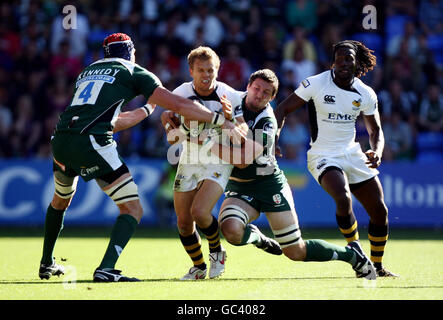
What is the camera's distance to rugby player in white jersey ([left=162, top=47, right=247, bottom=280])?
7268 millimetres

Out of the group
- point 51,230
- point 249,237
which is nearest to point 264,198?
point 249,237

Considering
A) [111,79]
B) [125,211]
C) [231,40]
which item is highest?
[231,40]

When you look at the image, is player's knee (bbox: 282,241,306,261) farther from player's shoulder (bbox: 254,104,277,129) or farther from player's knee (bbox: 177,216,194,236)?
player's shoulder (bbox: 254,104,277,129)

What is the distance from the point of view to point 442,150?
16094 mm

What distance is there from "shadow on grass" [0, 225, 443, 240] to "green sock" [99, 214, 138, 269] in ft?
18.7

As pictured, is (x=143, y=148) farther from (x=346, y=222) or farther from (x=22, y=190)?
(x=346, y=222)

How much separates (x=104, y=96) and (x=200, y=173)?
3.92 feet

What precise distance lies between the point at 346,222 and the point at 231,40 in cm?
911

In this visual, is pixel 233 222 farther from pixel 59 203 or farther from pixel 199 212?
pixel 59 203

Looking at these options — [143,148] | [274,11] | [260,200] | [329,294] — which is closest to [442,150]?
[274,11]

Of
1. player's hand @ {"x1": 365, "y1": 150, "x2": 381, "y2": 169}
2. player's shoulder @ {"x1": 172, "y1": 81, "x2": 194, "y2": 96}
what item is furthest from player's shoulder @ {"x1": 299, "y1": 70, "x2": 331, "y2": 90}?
player's shoulder @ {"x1": 172, "y1": 81, "x2": 194, "y2": 96}
